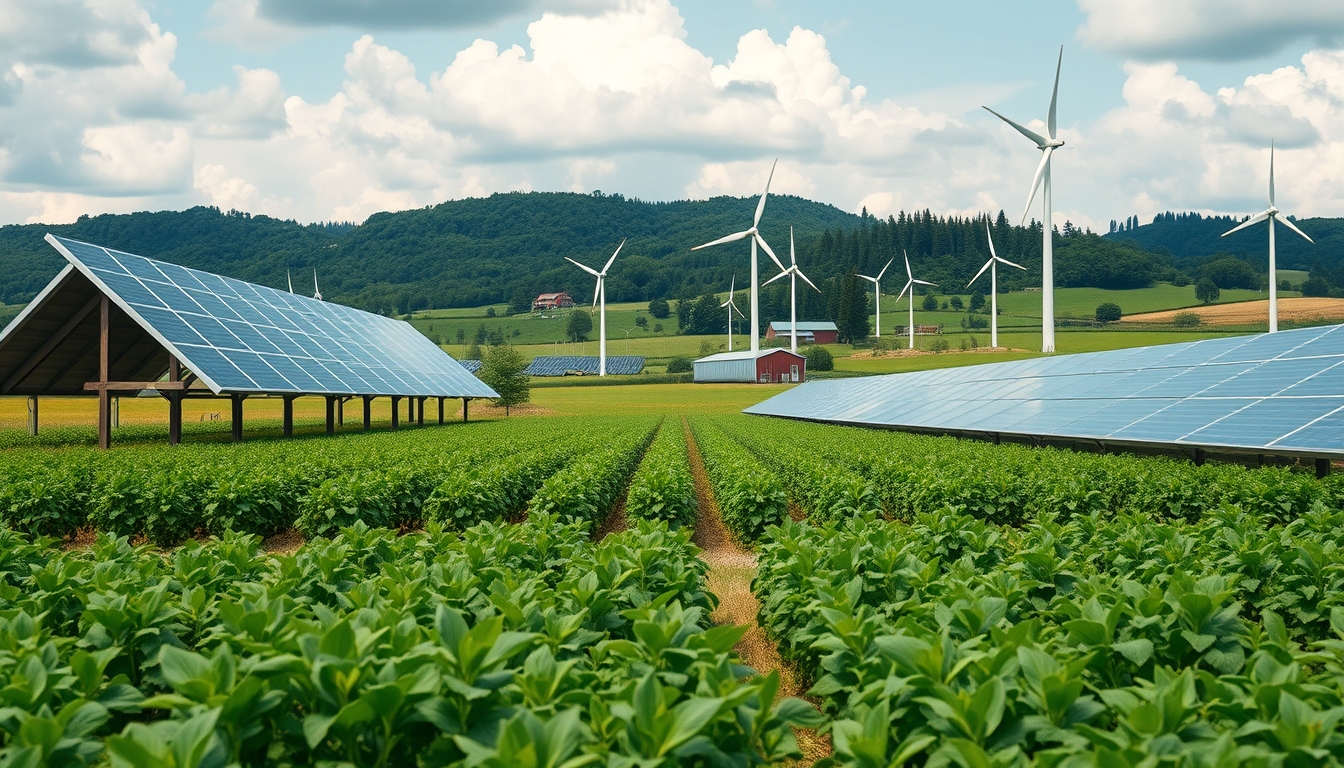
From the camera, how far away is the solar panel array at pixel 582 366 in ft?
448

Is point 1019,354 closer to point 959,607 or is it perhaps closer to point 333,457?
point 333,457

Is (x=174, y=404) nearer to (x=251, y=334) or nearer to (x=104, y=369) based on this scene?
(x=104, y=369)

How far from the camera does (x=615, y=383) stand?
117438 mm

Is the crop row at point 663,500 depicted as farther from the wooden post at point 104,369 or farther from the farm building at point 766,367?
the farm building at point 766,367

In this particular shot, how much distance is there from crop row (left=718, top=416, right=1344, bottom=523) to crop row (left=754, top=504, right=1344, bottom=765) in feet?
15.5

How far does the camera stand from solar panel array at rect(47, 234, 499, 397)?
90.1ft

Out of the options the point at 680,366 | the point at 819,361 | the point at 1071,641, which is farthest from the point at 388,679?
the point at 680,366

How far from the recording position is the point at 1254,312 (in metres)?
111

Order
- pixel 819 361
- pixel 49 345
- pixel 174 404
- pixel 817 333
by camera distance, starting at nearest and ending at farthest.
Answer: pixel 174 404 → pixel 49 345 → pixel 819 361 → pixel 817 333

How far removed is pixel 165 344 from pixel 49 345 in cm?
769

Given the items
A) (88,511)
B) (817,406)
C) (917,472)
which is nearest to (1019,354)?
(817,406)

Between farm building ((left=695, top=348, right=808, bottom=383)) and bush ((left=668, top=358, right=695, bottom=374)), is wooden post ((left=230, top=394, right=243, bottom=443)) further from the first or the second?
bush ((left=668, top=358, right=695, bottom=374))

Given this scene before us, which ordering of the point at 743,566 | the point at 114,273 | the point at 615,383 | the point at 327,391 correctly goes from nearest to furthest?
the point at 743,566 → the point at 114,273 → the point at 327,391 → the point at 615,383

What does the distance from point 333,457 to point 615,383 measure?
95962mm
